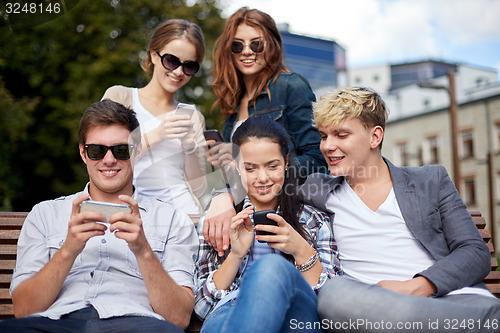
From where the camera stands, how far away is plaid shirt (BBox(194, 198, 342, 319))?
304 cm

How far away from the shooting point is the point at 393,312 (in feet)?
8.45

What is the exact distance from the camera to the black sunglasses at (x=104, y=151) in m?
3.12

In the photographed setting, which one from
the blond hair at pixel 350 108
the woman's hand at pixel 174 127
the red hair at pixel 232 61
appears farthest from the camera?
the red hair at pixel 232 61

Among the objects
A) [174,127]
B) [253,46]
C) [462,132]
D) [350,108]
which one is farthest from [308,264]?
[462,132]

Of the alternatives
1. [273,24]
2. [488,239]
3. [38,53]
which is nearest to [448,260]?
[488,239]

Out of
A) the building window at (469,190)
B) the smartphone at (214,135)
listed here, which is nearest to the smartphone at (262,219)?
the smartphone at (214,135)

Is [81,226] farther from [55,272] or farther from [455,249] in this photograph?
[455,249]

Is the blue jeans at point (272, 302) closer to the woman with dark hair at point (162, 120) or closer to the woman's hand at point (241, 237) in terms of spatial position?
the woman's hand at point (241, 237)

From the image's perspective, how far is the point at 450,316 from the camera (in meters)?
2.61

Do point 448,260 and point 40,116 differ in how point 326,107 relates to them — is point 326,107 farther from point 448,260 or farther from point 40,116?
point 40,116

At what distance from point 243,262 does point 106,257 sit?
2.61ft

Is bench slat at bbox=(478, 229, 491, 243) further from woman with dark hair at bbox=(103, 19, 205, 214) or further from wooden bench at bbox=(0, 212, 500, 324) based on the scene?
woman with dark hair at bbox=(103, 19, 205, 214)

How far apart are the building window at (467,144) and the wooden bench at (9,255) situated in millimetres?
35882

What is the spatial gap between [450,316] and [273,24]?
2.56 metres
